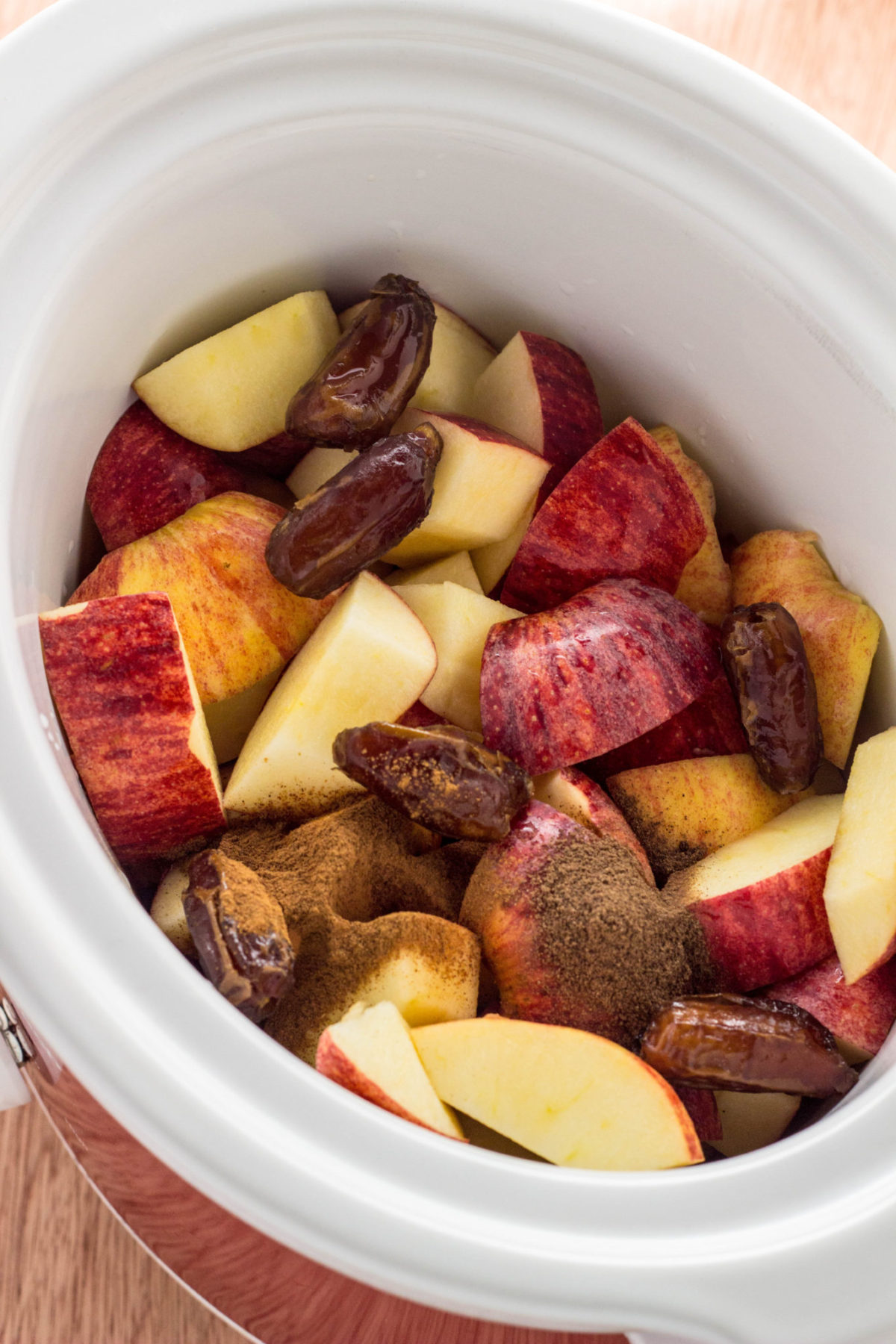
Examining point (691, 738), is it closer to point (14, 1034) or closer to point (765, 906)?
point (765, 906)

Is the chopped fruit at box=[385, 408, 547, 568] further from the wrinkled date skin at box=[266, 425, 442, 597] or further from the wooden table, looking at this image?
the wooden table

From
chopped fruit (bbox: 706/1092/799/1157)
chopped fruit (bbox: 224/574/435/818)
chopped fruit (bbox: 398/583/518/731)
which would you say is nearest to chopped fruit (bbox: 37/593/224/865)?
chopped fruit (bbox: 224/574/435/818)

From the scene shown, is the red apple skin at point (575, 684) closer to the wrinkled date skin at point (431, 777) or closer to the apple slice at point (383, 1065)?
the wrinkled date skin at point (431, 777)

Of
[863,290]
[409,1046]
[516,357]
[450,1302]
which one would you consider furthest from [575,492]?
[450,1302]

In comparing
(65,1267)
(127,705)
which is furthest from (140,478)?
(65,1267)

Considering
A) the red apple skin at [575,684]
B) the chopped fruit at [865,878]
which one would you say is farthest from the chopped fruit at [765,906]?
the red apple skin at [575,684]
